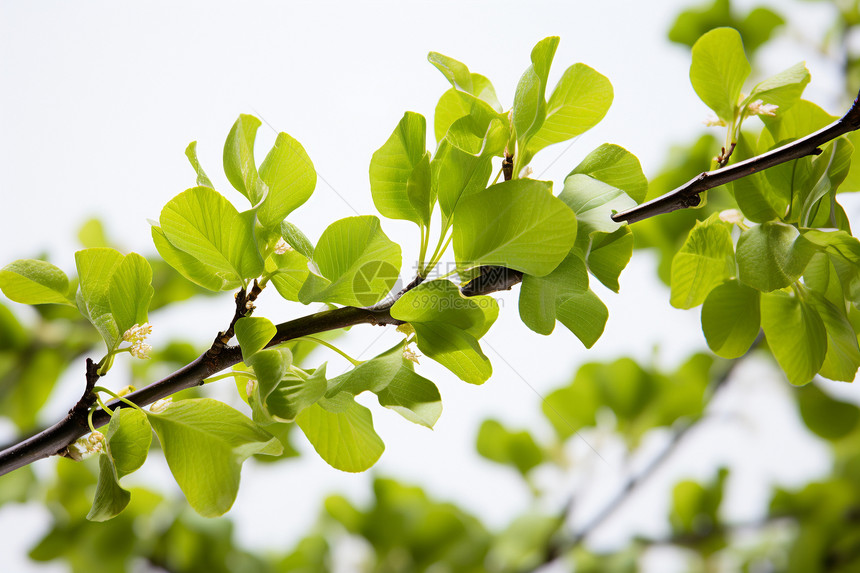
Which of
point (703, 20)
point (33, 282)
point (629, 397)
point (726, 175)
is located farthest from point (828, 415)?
point (33, 282)

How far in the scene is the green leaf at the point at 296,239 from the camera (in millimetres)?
156

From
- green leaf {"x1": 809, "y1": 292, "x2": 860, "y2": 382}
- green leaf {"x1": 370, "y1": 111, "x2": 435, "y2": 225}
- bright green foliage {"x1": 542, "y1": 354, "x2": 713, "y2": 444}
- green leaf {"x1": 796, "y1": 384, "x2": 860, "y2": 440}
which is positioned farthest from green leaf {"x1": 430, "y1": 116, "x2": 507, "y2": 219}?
green leaf {"x1": 796, "y1": 384, "x2": 860, "y2": 440}

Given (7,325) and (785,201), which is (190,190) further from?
(7,325)

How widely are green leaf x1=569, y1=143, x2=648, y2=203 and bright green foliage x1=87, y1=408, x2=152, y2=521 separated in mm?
127

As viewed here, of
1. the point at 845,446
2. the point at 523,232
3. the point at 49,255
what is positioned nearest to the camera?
the point at 523,232

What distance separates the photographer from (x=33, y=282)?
17 cm

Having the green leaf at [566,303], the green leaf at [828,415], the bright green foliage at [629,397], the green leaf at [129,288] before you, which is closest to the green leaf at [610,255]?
the green leaf at [566,303]

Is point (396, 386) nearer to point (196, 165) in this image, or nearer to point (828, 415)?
point (196, 165)

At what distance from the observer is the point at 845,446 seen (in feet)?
1.93

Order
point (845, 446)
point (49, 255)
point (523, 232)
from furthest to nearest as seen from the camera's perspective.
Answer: point (845, 446) < point (49, 255) < point (523, 232)

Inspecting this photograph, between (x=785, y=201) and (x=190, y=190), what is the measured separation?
16cm

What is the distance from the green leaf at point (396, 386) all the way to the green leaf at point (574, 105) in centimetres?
6

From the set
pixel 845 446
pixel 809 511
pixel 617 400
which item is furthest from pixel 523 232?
pixel 845 446

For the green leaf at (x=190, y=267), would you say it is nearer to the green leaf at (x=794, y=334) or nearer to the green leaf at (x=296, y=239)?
the green leaf at (x=296, y=239)
